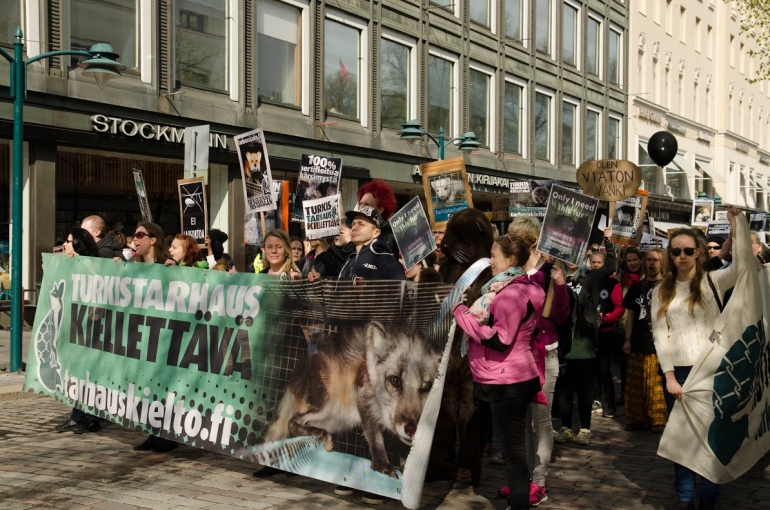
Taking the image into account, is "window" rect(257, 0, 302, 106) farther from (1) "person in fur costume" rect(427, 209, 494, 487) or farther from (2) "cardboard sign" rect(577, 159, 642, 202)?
(1) "person in fur costume" rect(427, 209, 494, 487)

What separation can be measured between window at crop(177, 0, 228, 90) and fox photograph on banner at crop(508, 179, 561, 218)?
7.14m

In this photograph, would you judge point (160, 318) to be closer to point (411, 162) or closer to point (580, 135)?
point (411, 162)

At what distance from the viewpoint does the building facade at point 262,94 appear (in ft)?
56.5

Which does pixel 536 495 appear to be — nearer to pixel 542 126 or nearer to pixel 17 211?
pixel 17 211

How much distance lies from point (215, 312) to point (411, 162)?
20.3 m

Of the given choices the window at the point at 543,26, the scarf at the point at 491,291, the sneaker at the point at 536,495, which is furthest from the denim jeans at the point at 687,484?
the window at the point at 543,26

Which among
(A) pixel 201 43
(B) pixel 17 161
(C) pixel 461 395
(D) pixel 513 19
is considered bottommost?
(C) pixel 461 395

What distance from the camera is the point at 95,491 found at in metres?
6.33

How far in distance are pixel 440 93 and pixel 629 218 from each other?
48.4ft

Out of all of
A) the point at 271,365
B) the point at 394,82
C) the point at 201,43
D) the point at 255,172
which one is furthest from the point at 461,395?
the point at 394,82

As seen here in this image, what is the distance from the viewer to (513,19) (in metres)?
32.9

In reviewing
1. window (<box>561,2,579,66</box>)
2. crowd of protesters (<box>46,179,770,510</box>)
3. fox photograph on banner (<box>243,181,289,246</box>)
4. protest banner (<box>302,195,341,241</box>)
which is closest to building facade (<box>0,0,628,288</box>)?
window (<box>561,2,579,66</box>)

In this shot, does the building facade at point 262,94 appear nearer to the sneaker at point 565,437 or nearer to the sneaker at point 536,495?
the sneaker at point 565,437

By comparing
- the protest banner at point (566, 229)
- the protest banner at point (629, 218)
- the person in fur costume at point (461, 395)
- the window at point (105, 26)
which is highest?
the window at point (105, 26)
